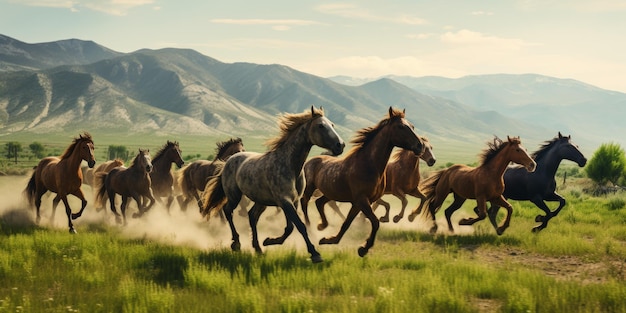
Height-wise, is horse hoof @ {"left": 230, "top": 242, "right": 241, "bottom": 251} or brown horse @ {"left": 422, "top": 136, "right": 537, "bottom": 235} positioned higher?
brown horse @ {"left": 422, "top": 136, "right": 537, "bottom": 235}

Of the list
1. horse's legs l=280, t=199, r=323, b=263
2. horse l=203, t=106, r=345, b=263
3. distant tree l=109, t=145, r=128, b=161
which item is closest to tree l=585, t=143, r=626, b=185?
horse l=203, t=106, r=345, b=263

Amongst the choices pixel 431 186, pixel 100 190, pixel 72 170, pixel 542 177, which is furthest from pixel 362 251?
pixel 100 190

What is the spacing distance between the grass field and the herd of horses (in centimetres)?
78

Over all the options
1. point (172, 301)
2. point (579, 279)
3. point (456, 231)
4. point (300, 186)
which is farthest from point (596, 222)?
point (172, 301)

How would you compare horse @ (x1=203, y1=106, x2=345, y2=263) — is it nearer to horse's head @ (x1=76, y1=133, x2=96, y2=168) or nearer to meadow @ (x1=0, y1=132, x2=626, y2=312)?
meadow @ (x1=0, y1=132, x2=626, y2=312)

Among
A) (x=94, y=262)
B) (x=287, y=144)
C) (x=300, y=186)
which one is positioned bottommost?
(x=94, y=262)

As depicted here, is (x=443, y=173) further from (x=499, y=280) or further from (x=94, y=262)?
(x=94, y=262)

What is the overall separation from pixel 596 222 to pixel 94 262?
43.7 feet

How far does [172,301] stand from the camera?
585 centimetres

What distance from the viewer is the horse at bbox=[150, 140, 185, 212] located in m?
15.9

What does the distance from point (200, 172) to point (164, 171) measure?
1.25m

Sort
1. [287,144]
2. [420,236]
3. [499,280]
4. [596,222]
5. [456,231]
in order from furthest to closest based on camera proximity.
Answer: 1. [596,222]
2. [456,231]
3. [420,236]
4. [287,144]
5. [499,280]

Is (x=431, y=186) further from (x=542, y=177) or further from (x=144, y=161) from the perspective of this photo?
(x=144, y=161)

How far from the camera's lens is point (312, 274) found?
23.7ft
